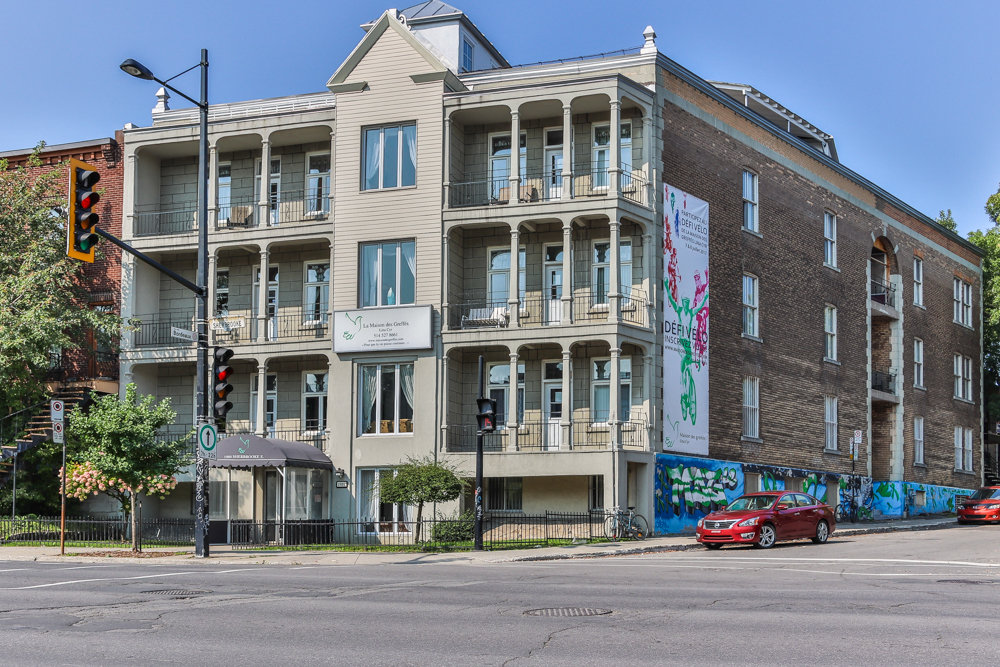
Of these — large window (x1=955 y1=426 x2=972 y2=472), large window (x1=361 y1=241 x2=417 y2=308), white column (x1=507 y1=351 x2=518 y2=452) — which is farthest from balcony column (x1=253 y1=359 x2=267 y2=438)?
large window (x1=955 y1=426 x2=972 y2=472)

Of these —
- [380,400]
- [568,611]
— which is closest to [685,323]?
[380,400]

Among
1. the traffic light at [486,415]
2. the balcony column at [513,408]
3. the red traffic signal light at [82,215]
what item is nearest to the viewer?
the red traffic signal light at [82,215]

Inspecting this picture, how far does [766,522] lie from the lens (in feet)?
90.0

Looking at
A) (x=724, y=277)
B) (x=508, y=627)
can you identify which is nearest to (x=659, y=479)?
(x=724, y=277)

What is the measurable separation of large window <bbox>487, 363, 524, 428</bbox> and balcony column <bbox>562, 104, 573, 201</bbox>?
5.41m

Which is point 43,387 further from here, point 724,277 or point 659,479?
point 724,277

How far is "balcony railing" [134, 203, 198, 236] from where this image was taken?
38484 mm

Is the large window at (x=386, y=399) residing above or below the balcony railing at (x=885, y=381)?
below

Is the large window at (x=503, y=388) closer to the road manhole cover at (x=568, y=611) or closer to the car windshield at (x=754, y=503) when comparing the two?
the car windshield at (x=754, y=503)

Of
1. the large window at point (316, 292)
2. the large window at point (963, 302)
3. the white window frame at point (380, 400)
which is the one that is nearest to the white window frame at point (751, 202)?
the white window frame at point (380, 400)

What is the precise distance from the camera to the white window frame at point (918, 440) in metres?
49.7

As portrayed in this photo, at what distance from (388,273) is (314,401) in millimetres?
5051

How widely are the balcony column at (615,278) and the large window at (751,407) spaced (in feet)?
26.1

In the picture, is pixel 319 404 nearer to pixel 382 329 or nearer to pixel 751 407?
pixel 382 329
